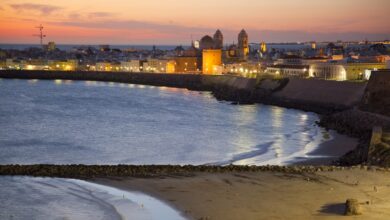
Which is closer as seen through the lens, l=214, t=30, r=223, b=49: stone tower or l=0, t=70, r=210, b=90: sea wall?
l=0, t=70, r=210, b=90: sea wall

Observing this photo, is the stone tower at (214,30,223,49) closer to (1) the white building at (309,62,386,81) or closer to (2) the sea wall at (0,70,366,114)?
(2) the sea wall at (0,70,366,114)

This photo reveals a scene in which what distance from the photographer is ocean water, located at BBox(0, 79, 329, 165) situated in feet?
46.6

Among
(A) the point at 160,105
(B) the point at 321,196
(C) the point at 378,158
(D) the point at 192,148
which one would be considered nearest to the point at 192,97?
(A) the point at 160,105

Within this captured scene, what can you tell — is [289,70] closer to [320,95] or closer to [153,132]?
[320,95]

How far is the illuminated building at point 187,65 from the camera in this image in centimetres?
5159

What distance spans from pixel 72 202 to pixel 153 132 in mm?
9738

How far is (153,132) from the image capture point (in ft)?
62.8

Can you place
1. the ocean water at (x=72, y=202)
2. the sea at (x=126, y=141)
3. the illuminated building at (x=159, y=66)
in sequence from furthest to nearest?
the illuminated building at (x=159, y=66) < the sea at (x=126, y=141) < the ocean water at (x=72, y=202)

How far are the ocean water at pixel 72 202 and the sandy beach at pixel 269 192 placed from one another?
277mm

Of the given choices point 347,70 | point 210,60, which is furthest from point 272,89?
point 210,60

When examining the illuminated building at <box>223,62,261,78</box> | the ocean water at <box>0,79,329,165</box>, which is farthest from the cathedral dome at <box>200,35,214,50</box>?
the ocean water at <box>0,79,329,165</box>

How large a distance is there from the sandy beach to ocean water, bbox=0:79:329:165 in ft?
9.36

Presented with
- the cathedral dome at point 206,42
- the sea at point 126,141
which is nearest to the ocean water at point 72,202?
the sea at point 126,141

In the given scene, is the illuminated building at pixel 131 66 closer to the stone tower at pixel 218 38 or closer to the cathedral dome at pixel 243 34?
the stone tower at pixel 218 38
